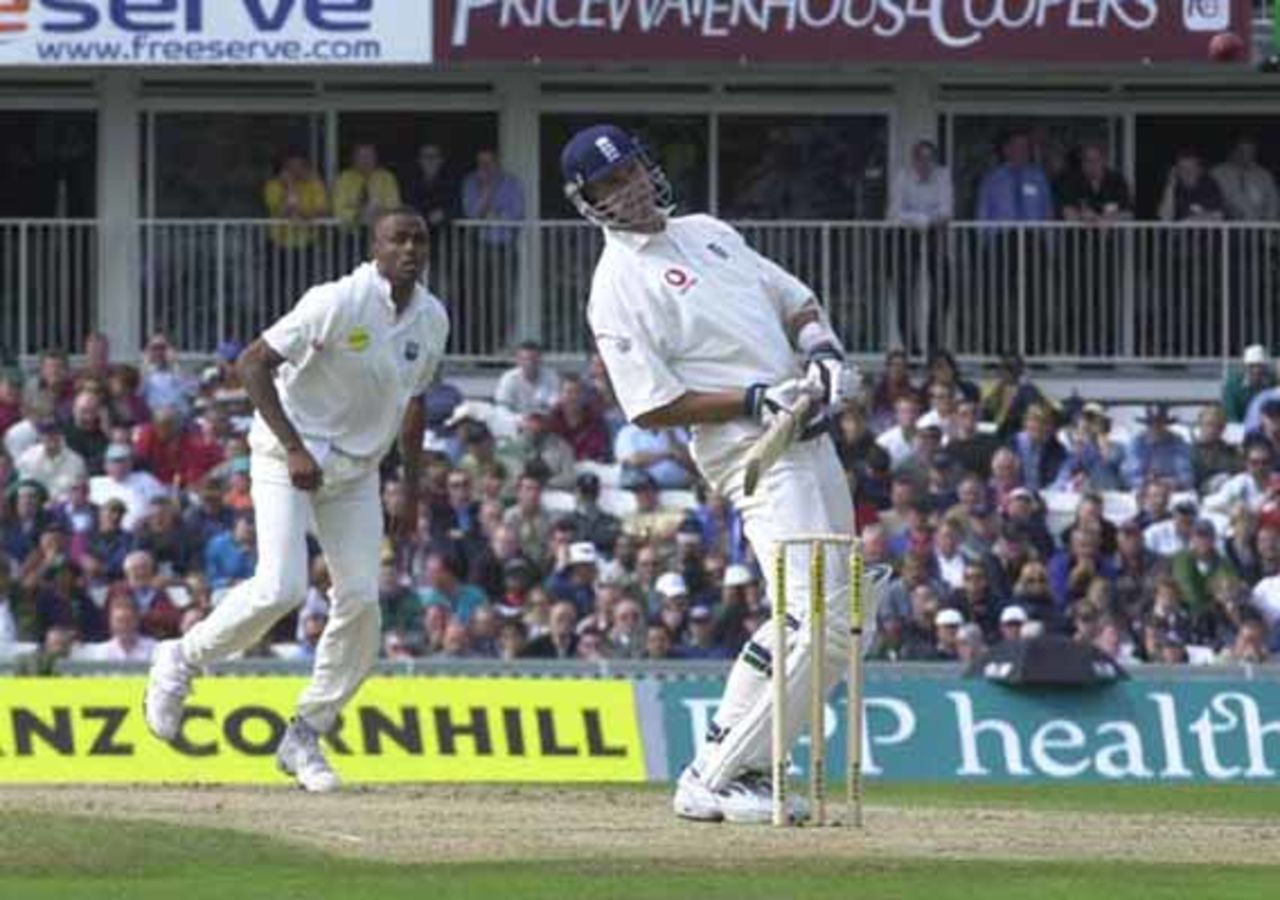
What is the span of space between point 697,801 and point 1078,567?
10.8 metres

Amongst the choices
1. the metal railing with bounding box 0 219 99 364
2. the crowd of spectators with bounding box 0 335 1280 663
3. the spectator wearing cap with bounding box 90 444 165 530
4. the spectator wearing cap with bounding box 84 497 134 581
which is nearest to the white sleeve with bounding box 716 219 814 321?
the crowd of spectators with bounding box 0 335 1280 663

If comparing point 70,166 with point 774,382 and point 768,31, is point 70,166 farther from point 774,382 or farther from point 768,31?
point 774,382

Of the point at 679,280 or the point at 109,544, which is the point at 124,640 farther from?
the point at 679,280

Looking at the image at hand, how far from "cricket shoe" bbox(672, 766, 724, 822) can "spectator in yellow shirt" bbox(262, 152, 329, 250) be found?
15.3m

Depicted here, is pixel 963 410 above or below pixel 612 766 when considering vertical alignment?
above

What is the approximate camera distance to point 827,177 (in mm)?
29016

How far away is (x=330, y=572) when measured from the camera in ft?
48.0

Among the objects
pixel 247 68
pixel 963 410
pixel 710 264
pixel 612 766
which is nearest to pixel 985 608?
pixel 963 410

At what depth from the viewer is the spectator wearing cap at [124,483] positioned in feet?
79.3

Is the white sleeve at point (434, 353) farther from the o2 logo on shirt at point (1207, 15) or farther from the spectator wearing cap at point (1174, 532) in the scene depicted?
the o2 logo on shirt at point (1207, 15)

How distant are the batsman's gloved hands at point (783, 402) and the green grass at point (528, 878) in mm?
1531

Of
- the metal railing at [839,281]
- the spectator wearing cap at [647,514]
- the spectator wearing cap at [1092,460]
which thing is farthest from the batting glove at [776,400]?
the metal railing at [839,281]

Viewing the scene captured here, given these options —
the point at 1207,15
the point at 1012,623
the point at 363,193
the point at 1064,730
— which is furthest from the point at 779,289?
the point at 363,193

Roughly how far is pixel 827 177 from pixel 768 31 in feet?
6.49
